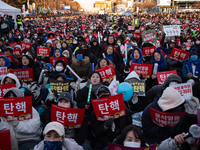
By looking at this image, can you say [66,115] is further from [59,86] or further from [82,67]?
[82,67]

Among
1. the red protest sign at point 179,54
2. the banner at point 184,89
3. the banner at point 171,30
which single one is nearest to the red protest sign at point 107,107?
the banner at point 184,89

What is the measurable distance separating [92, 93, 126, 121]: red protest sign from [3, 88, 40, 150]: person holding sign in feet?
3.20

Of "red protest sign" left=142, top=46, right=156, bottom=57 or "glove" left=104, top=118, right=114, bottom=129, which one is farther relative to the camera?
"red protest sign" left=142, top=46, right=156, bottom=57

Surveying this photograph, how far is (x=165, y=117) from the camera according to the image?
3004 mm

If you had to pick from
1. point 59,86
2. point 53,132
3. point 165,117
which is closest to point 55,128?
point 53,132

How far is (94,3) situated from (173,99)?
7357 inches

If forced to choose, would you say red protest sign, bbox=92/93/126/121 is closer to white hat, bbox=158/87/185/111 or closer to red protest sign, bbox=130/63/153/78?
white hat, bbox=158/87/185/111

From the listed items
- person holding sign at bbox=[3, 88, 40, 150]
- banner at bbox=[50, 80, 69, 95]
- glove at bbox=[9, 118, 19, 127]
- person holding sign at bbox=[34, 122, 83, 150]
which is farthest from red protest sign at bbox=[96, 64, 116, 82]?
person holding sign at bbox=[34, 122, 83, 150]

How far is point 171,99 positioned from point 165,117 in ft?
0.82

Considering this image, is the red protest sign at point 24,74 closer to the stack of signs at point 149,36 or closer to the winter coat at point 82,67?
the winter coat at point 82,67

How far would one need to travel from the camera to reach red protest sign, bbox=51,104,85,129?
330 centimetres

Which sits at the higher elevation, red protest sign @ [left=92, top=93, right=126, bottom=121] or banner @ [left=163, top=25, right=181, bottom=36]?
banner @ [left=163, top=25, right=181, bottom=36]

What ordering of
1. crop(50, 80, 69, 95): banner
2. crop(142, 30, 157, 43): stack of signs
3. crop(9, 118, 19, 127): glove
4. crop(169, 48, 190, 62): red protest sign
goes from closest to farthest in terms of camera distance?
crop(9, 118, 19, 127): glove < crop(50, 80, 69, 95): banner < crop(169, 48, 190, 62): red protest sign < crop(142, 30, 157, 43): stack of signs

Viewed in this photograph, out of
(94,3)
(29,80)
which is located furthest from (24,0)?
(94,3)
